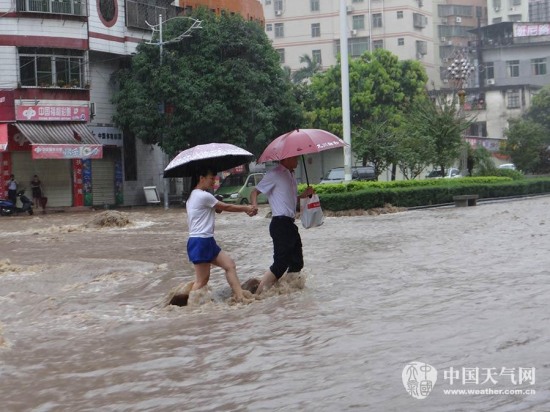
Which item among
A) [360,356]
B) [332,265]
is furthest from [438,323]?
[332,265]

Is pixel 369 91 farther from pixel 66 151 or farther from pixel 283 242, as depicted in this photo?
pixel 283 242

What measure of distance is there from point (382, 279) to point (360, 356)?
462cm

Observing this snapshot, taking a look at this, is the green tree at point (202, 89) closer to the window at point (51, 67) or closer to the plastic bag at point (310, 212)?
the window at point (51, 67)

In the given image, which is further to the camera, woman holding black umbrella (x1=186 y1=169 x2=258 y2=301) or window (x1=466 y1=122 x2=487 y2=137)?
window (x1=466 y1=122 x2=487 y2=137)

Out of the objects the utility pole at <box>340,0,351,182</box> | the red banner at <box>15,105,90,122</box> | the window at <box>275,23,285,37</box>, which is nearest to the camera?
the utility pole at <box>340,0,351,182</box>

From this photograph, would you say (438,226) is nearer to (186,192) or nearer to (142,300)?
(142,300)

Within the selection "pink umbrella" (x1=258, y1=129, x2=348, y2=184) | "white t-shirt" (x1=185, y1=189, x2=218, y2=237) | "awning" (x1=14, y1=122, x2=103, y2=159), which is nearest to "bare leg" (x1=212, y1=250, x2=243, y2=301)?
"white t-shirt" (x1=185, y1=189, x2=218, y2=237)

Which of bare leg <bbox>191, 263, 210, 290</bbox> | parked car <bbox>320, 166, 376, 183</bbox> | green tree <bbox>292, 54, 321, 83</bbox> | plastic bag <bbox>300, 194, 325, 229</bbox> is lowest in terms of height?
bare leg <bbox>191, 263, 210, 290</bbox>

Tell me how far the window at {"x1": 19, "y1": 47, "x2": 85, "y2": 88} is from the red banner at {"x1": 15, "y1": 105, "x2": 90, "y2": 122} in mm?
922

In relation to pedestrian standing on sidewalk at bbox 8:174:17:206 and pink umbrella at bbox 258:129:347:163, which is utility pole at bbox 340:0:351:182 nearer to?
pedestrian standing on sidewalk at bbox 8:174:17:206

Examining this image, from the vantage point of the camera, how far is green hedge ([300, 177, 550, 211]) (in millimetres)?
26891

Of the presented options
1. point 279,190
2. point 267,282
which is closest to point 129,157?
point 267,282

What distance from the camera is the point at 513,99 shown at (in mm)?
70125

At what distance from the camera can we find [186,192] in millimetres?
40750
